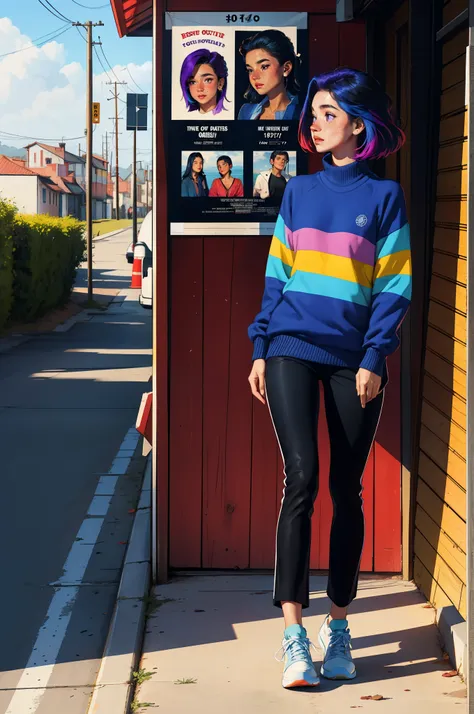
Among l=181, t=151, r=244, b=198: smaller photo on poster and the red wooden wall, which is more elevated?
l=181, t=151, r=244, b=198: smaller photo on poster

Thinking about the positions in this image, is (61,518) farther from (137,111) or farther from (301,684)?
(137,111)

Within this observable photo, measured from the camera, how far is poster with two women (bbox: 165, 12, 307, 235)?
4.98 m

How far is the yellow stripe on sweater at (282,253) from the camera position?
4.03 metres

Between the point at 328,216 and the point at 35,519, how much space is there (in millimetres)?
3707

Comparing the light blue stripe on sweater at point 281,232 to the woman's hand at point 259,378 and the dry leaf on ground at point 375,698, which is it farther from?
the dry leaf on ground at point 375,698

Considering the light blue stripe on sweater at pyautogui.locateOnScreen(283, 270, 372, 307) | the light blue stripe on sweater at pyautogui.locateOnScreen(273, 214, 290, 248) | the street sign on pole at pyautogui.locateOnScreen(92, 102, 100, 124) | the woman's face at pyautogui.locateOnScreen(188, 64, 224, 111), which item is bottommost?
the light blue stripe on sweater at pyautogui.locateOnScreen(283, 270, 372, 307)

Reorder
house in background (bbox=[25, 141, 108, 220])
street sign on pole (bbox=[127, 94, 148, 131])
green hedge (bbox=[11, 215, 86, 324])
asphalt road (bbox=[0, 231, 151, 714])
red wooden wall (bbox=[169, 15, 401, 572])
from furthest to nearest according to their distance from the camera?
Answer: house in background (bbox=[25, 141, 108, 220]) → street sign on pole (bbox=[127, 94, 148, 131]) → green hedge (bbox=[11, 215, 86, 324]) → red wooden wall (bbox=[169, 15, 401, 572]) → asphalt road (bbox=[0, 231, 151, 714])

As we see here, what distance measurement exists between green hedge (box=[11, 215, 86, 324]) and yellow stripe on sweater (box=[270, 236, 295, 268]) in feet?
60.7

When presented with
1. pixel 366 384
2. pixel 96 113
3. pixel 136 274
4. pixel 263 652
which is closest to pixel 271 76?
pixel 366 384

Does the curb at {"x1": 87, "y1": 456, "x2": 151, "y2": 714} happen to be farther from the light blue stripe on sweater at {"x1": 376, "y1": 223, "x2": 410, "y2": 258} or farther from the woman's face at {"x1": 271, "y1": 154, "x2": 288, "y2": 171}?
the woman's face at {"x1": 271, "y1": 154, "x2": 288, "y2": 171}

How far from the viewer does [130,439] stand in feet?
32.6

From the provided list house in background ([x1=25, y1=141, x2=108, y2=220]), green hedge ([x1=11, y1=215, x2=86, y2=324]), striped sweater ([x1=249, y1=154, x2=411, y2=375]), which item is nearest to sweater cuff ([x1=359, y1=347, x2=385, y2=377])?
striped sweater ([x1=249, y1=154, x2=411, y2=375])

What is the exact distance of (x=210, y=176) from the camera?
200 inches

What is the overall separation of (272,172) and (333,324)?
1416 millimetres
